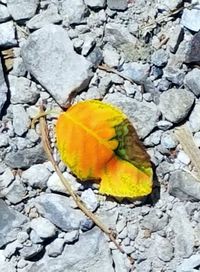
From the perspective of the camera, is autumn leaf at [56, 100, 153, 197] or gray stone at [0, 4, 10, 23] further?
gray stone at [0, 4, 10, 23]

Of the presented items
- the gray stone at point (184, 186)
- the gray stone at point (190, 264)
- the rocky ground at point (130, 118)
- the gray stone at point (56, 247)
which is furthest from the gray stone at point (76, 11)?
the gray stone at point (190, 264)

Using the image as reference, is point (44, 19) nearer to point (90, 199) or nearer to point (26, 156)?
point (26, 156)

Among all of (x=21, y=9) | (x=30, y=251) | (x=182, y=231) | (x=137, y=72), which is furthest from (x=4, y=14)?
(x=182, y=231)

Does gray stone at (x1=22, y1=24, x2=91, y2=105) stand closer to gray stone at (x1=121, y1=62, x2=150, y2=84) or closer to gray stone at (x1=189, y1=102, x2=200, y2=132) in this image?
gray stone at (x1=121, y1=62, x2=150, y2=84)

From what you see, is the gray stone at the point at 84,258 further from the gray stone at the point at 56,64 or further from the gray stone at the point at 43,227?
the gray stone at the point at 56,64

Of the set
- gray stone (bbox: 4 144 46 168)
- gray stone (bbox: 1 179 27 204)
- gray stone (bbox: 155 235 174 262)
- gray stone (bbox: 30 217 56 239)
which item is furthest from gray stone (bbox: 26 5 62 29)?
gray stone (bbox: 155 235 174 262)

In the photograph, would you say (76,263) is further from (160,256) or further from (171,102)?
(171,102)
